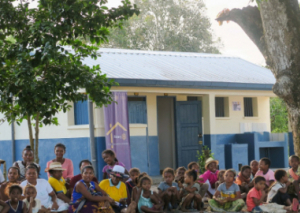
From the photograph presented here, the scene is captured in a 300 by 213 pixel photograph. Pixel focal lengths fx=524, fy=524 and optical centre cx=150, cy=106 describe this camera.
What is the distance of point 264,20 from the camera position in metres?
10.1

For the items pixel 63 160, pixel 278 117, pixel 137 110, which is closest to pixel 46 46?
pixel 63 160

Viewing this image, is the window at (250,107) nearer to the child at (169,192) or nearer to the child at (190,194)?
the child at (190,194)

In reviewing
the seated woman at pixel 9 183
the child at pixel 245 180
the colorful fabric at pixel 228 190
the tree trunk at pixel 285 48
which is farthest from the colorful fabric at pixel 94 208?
the tree trunk at pixel 285 48

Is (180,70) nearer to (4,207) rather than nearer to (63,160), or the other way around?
(63,160)

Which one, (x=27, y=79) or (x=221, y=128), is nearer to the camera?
(x=27, y=79)

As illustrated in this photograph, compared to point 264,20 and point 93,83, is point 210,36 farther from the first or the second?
point 93,83

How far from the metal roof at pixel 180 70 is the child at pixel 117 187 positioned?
4.56 m

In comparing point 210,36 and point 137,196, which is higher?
point 210,36

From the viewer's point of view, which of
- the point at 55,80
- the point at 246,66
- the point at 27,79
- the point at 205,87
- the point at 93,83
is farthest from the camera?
the point at 246,66

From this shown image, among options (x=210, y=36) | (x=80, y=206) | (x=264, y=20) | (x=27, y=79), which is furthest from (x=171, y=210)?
(x=210, y=36)

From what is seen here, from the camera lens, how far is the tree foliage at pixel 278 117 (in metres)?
29.2

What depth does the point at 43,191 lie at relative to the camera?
25.2ft

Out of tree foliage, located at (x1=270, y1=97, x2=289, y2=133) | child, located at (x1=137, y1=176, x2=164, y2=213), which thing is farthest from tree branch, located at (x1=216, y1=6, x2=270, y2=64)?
tree foliage, located at (x1=270, y1=97, x2=289, y2=133)

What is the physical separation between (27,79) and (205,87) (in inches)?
302
